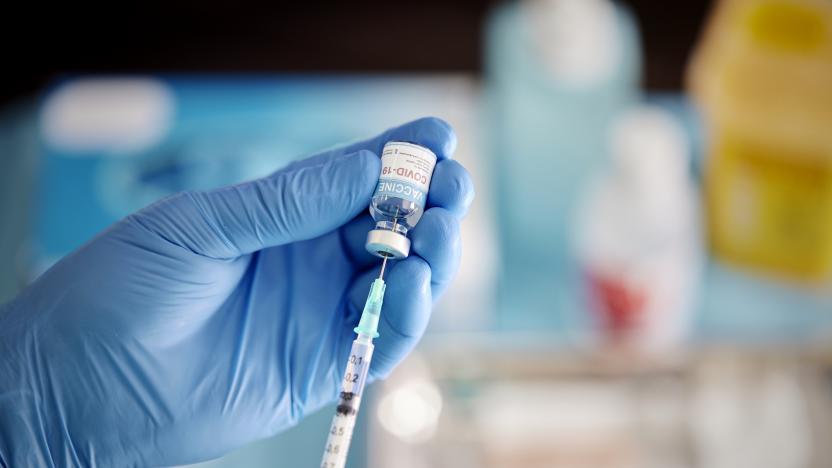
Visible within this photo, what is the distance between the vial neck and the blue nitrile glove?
0.10ft

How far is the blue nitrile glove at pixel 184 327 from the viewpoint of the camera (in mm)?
1068

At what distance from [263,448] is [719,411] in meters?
1.16

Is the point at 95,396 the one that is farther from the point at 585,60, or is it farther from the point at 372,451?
the point at 585,60

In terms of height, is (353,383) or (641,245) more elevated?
(641,245)

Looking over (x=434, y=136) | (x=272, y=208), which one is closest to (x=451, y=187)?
(x=434, y=136)

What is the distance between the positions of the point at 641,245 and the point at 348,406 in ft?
4.32

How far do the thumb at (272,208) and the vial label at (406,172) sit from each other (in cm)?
3

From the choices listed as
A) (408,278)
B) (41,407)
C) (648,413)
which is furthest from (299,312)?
(648,413)

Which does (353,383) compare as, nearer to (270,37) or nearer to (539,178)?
(539,178)

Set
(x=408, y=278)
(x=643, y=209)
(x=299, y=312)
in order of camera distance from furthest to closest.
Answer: (x=643, y=209), (x=299, y=312), (x=408, y=278)

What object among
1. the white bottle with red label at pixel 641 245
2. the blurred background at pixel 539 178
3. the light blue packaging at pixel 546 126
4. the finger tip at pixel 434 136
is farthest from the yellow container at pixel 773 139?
the finger tip at pixel 434 136

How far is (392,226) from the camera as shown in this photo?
1.05 m

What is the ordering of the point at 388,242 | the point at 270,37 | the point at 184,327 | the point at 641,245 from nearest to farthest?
the point at 388,242
the point at 184,327
the point at 641,245
the point at 270,37

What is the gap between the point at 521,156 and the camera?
2340 mm
